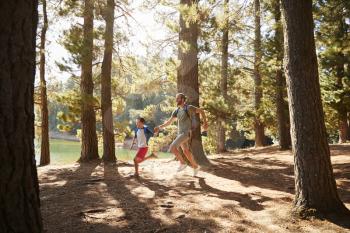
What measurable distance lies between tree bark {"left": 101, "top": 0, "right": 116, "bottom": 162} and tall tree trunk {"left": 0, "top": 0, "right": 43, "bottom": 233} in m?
9.67

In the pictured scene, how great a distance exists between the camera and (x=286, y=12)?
4.92 m

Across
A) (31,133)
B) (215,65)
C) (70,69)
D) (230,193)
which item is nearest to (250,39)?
(215,65)

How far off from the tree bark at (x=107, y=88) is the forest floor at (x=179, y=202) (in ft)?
11.4

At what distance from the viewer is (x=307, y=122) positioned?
4.72 meters

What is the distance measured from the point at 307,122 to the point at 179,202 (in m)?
2.24

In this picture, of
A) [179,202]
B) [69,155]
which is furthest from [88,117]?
[69,155]

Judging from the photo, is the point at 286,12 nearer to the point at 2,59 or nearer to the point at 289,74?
the point at 289,74

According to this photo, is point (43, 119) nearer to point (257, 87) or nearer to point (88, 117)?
point (88, 117)

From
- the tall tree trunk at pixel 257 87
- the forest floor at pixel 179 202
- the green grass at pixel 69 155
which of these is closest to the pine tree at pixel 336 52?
the tall tree trunk at pixel 257 87

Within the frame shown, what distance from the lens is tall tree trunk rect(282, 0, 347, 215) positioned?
471cm

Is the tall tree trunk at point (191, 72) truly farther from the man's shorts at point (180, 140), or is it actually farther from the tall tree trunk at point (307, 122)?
the tall tree trunk at point (307, 122)

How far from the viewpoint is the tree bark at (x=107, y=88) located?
12258mm

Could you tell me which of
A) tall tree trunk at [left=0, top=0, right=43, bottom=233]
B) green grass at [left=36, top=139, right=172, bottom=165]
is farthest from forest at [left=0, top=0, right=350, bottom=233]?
green grass at [left=36, top=139, right=172, bottom=165]

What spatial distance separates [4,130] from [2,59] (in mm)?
496
